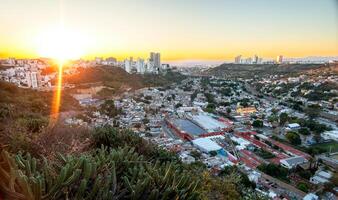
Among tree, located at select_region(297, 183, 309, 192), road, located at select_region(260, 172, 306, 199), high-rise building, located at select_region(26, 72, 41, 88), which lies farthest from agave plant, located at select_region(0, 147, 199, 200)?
high-rise building, located at select_region(26, 72, 41, 88)

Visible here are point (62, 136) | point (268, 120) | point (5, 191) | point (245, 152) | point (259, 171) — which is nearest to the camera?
point (5, 191)

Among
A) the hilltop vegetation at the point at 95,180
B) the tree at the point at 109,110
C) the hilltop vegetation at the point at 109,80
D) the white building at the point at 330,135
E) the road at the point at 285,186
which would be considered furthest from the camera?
the hilltop vegetation at the point at 109,80

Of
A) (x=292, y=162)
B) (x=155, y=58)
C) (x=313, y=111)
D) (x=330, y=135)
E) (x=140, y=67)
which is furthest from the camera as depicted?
(x=155, y=58)

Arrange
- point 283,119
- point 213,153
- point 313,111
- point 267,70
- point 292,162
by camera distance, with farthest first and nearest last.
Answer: point 267,70 < point 313,111 < point 283,119 < point 213,153 < point 292,162

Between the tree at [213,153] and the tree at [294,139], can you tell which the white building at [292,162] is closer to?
the tree at [294,139]

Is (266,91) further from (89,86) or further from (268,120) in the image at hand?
(89,86)

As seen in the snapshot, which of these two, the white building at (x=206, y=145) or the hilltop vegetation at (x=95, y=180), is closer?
the hilltop vegetation at (x=95, y=180)

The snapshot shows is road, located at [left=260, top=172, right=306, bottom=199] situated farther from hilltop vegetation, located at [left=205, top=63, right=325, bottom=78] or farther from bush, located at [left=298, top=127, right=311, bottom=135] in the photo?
hilltop vegetation, located at [left=205, top=63, right=325, bottom=78]

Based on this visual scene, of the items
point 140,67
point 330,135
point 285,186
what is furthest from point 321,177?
point 140,67

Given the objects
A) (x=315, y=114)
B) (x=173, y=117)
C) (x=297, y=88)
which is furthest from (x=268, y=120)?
(x=297, y=88)

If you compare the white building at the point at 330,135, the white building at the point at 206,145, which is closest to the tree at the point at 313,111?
the white building at the point at 330,135

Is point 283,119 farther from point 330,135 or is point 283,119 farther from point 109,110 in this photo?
point 109,110
